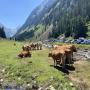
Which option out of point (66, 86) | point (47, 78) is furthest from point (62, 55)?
point (66, 86)

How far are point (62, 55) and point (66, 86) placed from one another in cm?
1130

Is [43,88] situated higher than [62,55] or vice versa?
[62,55]

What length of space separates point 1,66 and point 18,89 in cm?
1385

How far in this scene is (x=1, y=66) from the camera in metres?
51.2

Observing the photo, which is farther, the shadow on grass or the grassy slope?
the shadow on grass

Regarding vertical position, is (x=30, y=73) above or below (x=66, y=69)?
below

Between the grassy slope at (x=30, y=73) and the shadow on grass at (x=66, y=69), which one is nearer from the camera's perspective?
the grassy slope at (x=30, y=73)

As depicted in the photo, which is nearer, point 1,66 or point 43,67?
point 43,67

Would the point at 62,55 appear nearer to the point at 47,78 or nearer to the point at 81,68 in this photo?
the point at 81,68

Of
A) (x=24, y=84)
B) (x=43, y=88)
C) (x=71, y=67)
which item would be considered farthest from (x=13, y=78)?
(x=71, y=67)

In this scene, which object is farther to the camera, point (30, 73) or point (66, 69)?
point (66, 69)

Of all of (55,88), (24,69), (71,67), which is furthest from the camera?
(71,67)

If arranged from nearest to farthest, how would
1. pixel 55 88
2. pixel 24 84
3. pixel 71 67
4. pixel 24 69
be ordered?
pixel 55 88, pixel 24 84, pixel 24 69, pixel 71 67

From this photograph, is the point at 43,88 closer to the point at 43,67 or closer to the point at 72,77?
the point at 72,77
